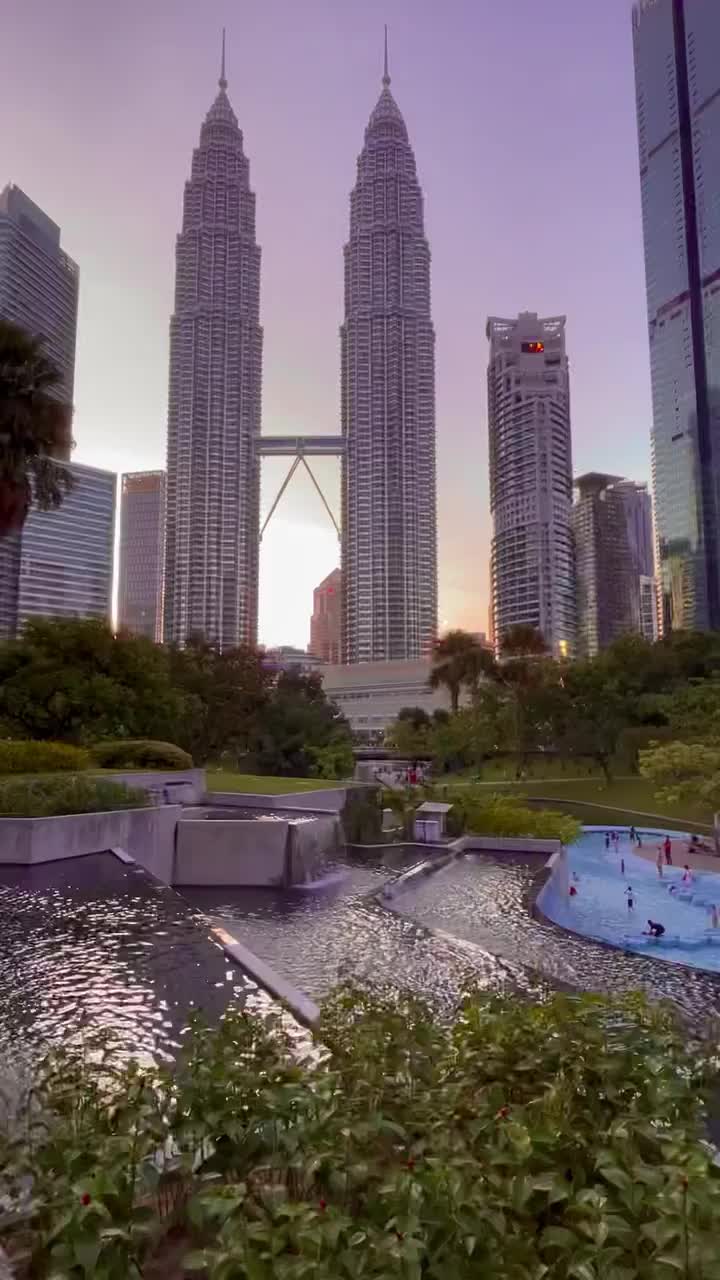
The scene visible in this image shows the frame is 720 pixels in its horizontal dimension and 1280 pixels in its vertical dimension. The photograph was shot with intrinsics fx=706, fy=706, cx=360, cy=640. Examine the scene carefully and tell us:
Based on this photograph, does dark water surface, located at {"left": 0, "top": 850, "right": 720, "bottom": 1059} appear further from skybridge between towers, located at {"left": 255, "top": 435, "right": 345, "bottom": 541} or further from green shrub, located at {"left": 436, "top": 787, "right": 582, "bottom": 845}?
skybridge between towers, located at {"left": 255, "top": 435, "right": 345, "bottom": 541}

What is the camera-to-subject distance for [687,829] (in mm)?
38062

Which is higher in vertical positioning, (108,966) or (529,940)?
(108,966)

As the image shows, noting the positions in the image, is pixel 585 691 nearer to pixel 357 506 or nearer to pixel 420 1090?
pixel 420 1090

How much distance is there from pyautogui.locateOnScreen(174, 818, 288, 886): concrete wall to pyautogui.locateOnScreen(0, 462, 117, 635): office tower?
128 metres

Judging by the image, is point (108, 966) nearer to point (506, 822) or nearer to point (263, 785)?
point (263, 785)

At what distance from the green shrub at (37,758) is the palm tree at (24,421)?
6.13m

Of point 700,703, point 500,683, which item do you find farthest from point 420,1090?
point 500,683

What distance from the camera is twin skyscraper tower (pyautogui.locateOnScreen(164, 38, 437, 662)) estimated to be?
134 m

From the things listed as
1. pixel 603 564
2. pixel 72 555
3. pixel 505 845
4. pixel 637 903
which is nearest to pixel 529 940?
pixel 505 845

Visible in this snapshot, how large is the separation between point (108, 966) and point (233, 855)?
33.1ft

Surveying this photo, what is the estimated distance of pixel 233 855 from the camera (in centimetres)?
1830

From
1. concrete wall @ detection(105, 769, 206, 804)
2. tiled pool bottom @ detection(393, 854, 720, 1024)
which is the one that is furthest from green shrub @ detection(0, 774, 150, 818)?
tiled pool bottom @ detection(393, 854, 720, 1024)

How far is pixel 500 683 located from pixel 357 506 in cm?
7728

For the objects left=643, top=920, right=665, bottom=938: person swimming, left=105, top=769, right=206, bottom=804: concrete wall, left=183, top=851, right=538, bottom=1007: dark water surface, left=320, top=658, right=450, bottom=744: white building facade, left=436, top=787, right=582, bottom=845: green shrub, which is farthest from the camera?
left=320, top=658, right=450, bottom=744: white building facade
